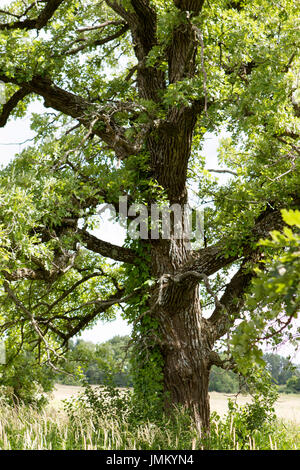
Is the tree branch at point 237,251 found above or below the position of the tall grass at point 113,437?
above

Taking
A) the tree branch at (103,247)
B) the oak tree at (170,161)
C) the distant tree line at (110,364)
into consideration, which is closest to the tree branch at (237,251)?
the oak tree at (170,161)

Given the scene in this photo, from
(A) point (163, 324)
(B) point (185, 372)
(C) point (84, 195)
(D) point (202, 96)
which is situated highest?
(D) point (202, 96)

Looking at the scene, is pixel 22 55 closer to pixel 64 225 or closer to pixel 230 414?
pixel 64 225

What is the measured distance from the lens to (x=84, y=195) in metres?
8.79

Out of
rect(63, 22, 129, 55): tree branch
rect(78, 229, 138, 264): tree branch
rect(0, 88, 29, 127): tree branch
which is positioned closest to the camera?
rect(78, 229, 138, 264): tree branch

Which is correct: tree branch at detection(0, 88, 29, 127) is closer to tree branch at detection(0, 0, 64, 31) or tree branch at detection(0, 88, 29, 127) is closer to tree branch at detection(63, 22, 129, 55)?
tree branch at detection(0, 0, 64, 31)

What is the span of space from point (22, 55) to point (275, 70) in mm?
4814

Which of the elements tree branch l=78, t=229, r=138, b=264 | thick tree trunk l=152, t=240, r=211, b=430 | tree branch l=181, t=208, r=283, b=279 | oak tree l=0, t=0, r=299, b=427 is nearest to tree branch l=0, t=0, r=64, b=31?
oak tree l=0, t=0, r=299, b=427

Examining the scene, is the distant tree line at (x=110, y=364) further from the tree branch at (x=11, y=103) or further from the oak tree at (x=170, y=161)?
the tree branch at (x=11, y=103)

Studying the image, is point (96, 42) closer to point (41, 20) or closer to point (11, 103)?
point (41, 20)

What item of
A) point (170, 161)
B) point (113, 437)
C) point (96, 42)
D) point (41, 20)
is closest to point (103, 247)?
Answer: point (170, 161)

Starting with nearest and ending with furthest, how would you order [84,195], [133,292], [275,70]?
[275,70] < [84,195] < [133,292]
